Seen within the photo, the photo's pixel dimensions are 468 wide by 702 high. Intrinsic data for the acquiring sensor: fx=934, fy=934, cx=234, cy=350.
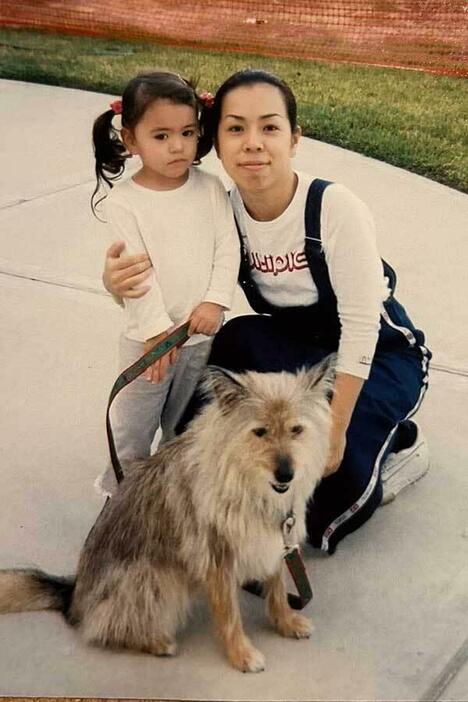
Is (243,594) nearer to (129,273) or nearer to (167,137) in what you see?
(129,273)

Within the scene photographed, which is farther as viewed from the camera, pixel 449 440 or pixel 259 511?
pixel 449 440

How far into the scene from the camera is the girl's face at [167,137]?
2.38 meters

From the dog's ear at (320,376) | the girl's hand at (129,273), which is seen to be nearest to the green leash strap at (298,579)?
the dog's ear at (320,376)

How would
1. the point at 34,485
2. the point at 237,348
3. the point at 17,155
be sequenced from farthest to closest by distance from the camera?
1. the point at 17,155
2. the point at 34,485
3. the point at 237,348

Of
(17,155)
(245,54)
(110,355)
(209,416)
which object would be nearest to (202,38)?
(245,54)

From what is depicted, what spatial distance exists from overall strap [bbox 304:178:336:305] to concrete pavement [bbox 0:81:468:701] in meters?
0.76

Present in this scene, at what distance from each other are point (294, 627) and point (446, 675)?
374 millimetres

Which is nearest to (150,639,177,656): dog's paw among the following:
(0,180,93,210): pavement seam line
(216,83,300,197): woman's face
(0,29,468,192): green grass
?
(216,83,300,197): woman's face

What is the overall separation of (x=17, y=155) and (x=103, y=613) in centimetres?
444

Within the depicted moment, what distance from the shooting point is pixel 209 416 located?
2.11 meters

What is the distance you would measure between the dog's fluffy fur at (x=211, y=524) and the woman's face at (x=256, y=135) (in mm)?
614

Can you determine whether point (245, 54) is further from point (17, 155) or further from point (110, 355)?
point (110, 355)

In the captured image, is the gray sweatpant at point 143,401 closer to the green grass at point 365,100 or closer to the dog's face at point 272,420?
the dog's face at point 272,420

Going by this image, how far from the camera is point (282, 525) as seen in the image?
2.17 metres
